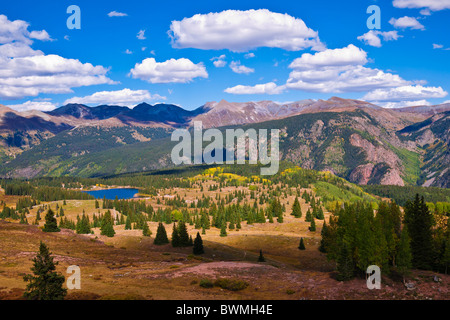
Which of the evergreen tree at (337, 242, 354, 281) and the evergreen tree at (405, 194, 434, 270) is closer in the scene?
the evergreen tree at (337, 242, 354, 281)

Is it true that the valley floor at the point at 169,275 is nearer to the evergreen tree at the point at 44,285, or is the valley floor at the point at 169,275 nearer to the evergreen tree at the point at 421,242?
the evergreen tree at the point at 44,285

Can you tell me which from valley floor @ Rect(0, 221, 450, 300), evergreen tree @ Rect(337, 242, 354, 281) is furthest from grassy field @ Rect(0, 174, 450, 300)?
evergreen tree @ Rect(337, 242, 354, 281)

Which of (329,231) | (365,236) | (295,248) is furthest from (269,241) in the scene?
(365,236)

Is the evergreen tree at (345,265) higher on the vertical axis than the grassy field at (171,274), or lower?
higher

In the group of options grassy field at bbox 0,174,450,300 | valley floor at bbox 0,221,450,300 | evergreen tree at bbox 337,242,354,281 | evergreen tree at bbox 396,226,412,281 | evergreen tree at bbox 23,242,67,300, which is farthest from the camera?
evergreen tree at bbox 337,242,354,281

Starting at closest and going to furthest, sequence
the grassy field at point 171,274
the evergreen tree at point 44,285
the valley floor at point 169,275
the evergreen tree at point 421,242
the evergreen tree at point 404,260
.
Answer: the evergreen tree at point 44,285
the valley floor at point 169,275
the grassy field at point 171,274
the evergreen tree at point 404,260
the evergreen tree at point 421,242

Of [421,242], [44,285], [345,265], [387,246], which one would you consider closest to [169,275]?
[44,285]

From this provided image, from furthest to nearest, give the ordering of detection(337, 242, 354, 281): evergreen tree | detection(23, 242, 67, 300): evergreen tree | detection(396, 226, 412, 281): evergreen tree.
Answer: detection(337, 242, 354, 281): evergreen tree, detection(396, 226, 412, 281): evergreen tree, detection(23, 242, 67, 300): evergreen tree

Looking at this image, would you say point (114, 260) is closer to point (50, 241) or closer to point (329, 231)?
point (50, 241)

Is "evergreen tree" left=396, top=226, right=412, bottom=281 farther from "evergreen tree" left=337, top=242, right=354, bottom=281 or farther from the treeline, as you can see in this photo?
"evergreen tree" left=337, top=242, right=354, bottom=281

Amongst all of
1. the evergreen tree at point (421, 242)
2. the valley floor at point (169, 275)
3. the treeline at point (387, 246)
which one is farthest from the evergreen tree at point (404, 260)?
the evergreen tree at point (421, 242)

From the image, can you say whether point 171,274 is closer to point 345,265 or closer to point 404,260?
point 345,265

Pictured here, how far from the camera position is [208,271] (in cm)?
7019

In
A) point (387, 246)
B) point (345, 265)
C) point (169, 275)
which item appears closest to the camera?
point (345, 265)
